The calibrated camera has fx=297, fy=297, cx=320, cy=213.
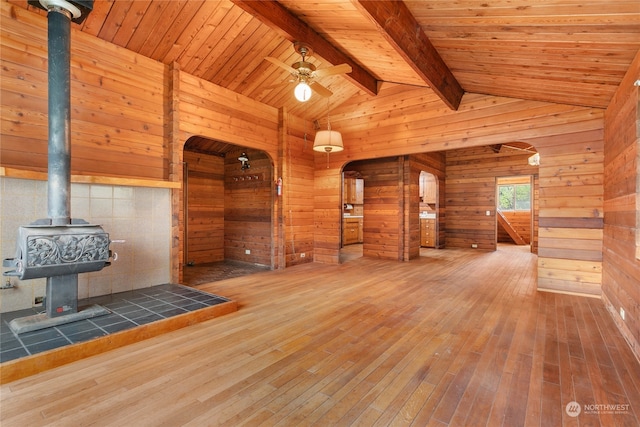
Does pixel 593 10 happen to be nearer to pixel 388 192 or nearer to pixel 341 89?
pixel 341 89

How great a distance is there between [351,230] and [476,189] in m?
4.13

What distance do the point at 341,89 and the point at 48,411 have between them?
18.7 ft

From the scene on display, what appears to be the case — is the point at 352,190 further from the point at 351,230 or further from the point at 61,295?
the point at 61,295

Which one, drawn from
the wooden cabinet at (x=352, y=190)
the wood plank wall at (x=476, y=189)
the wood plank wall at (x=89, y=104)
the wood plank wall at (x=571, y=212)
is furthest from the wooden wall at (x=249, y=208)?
the wood plank wall at (x=476, y=189)

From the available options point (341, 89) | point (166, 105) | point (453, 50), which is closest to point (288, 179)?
point (341, 89)

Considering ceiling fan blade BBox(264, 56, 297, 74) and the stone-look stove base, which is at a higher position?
ceiling fan blade BBox(264, 56, 297, 74)

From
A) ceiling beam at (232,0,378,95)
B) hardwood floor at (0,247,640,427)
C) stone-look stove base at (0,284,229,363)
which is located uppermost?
ceiling beam at (232,0,378,95)

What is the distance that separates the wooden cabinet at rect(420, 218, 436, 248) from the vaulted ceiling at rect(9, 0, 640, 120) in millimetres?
5044

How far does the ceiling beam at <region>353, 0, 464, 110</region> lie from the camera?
261 cm

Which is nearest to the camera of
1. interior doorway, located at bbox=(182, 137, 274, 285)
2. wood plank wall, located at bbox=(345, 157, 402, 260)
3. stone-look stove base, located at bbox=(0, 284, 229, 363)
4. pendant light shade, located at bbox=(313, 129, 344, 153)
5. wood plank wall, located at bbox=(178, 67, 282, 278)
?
stone-look stove base, located at bbox=(0, 284, 229, 363)

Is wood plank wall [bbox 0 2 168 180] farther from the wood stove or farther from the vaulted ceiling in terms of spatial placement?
the wood stove

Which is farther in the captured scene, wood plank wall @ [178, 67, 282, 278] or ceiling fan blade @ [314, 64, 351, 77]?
wood plank wall @ [178, 67, 282, 278]

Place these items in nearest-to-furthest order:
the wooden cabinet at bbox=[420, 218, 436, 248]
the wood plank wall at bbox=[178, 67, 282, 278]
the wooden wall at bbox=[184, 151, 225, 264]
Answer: the wood plank wall at bbox=[178, 67, 282, 278]
the wooden wall at bbox=[184, 151, 225, 264]
the wooden cabinet at bbox=[420, 218, 436, 248]

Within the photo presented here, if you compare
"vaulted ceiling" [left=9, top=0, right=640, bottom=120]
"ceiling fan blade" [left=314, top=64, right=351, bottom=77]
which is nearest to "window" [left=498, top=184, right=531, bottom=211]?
"vaulted ceiling" [left=9, top=0, right=640, bottom=120]
